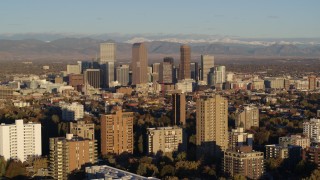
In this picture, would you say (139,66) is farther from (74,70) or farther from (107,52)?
(107,52)

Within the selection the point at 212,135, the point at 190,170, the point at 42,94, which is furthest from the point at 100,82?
the point at 190,170

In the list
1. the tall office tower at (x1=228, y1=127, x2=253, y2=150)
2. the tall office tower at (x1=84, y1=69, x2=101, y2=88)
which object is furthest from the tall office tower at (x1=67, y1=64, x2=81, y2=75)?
the tall office tower at (x1=228, y1=127, x2=253, y2=150)

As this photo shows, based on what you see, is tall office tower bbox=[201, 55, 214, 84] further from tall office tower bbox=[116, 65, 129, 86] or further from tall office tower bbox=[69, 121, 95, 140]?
tall office tower bbox=[69, 121, 95, 140]

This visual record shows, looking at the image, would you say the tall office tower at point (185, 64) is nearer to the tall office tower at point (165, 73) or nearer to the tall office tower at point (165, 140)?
the tall office tower at point (165, 73)

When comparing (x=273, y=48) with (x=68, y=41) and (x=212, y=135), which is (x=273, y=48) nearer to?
(x=68, y=41)

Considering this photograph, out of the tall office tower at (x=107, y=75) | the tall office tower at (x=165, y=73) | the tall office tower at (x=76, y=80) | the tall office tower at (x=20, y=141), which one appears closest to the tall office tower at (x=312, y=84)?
the tall office tower at (x=165, y=73)

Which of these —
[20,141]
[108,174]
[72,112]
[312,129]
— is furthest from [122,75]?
[108,174]
